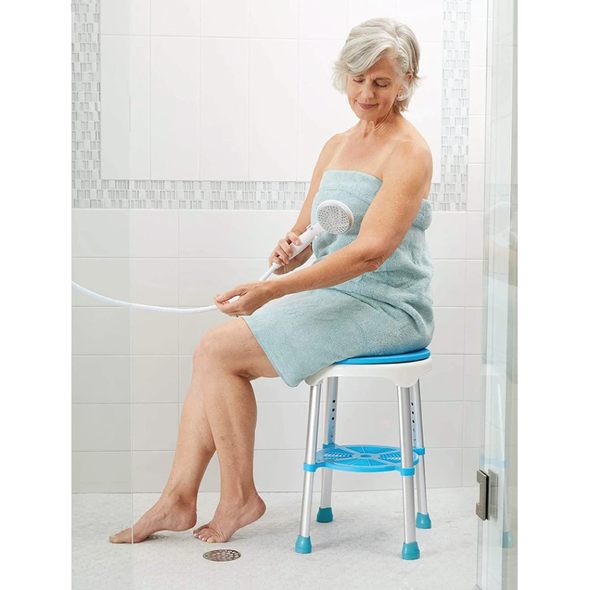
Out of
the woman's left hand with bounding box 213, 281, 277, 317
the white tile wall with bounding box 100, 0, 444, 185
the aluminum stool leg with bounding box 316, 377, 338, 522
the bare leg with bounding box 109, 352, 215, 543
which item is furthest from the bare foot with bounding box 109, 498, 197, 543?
the white tile wall with bounding box 100, 0, 444, 185

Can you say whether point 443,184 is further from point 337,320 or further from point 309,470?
point 309,470

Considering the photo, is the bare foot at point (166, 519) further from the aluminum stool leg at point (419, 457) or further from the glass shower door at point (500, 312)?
the glass shower door at point (500, 312)

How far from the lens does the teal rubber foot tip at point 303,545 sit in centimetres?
183

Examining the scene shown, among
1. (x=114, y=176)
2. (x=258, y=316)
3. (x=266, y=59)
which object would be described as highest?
(x=266, y=59)

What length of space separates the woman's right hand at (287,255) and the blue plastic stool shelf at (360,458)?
0.46m

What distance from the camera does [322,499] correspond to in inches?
82.1

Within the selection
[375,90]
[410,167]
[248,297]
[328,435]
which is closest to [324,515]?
[328,435]

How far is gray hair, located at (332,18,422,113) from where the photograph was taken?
187 centimetres

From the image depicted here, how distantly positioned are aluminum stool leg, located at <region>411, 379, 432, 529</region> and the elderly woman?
0.15 m

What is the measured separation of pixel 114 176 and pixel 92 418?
1.14 feet

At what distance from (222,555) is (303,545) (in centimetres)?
18

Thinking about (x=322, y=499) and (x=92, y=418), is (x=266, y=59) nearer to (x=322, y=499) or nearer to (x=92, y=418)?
(x=322, y=499)
